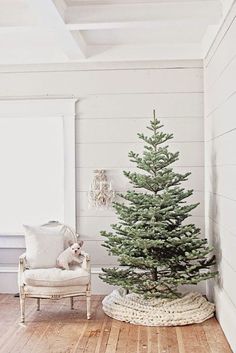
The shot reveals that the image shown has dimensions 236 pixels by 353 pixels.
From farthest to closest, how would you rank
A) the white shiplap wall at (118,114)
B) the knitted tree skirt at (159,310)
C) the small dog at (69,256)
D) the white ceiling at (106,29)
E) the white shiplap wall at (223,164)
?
the white shiplap wall at (118,114) < the small dog at (69,256) < the knitted tree skirt at (159,310) < the white ceiling at (106,29) < the white shiplap wall at (223,164)

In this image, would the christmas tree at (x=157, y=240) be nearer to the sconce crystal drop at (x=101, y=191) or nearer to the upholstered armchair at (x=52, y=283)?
the upholstered armchair at (x=52, y=283)

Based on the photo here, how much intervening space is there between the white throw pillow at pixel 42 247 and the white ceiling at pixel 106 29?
177cm

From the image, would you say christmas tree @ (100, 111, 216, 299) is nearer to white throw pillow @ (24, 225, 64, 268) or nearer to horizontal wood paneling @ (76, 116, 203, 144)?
white throw pillow @ (24, 225, 64, 268)

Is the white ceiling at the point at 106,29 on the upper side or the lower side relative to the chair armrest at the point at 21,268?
upper

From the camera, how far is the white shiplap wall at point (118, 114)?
482 cm

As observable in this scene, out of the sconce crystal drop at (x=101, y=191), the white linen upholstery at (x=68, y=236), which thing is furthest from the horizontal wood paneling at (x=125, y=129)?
the white linen upholstery at (x=68, y=236)

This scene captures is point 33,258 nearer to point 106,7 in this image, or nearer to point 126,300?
point 126,300

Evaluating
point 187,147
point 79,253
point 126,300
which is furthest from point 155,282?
point 187,147

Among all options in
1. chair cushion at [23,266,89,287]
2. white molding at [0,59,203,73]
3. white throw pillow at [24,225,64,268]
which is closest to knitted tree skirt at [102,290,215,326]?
chair cushion at [23,266,89,287]

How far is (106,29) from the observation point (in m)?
4.25

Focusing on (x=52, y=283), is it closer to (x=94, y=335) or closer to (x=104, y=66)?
(x=94, y=335)

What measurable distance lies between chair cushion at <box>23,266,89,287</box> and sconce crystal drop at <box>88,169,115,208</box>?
97 centimetres

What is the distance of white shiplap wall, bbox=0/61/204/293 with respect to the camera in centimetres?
482

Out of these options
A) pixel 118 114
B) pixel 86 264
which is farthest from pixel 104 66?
pixel 86 264
